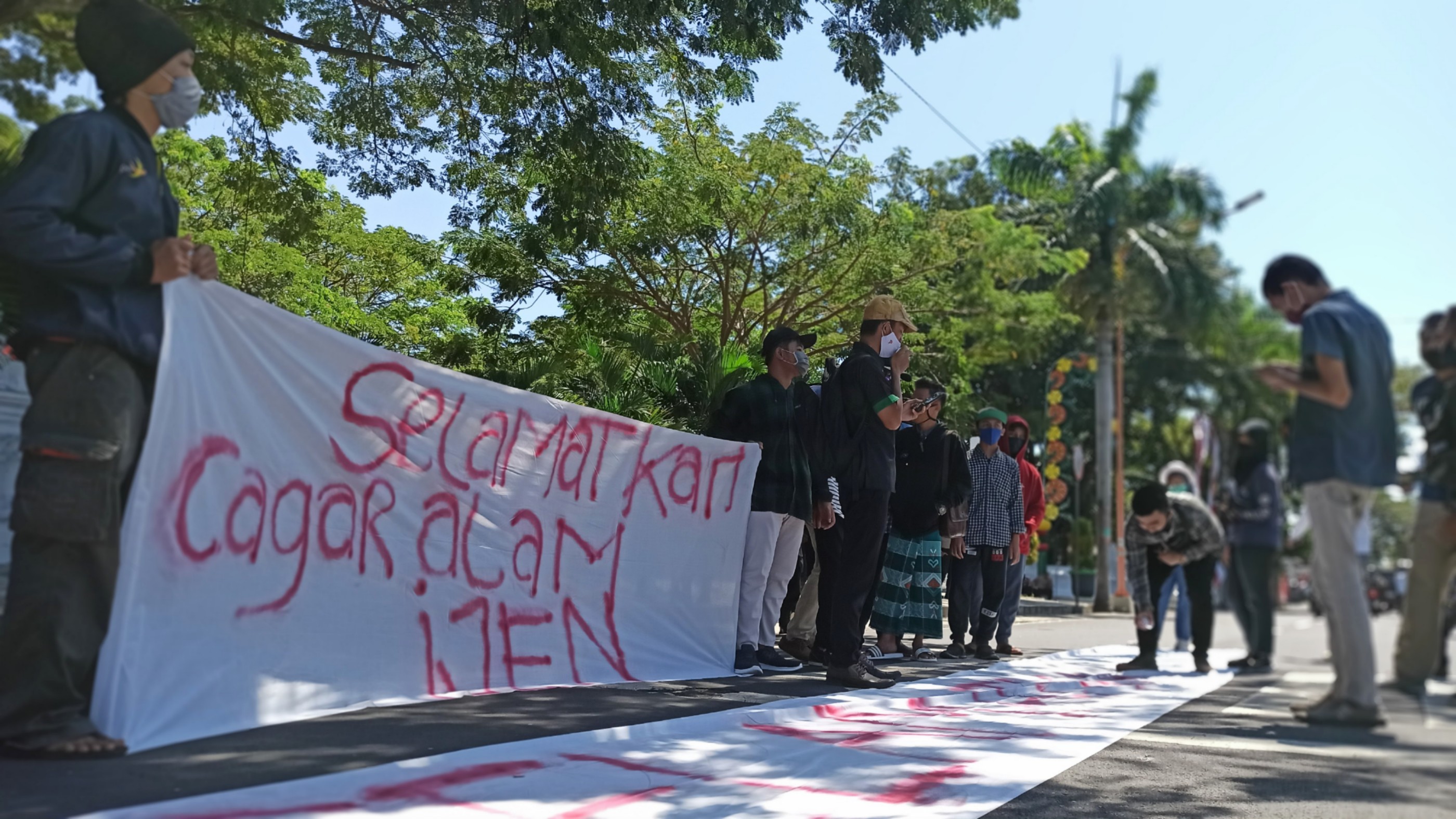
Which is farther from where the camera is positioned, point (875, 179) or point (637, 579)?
point (875, 179)

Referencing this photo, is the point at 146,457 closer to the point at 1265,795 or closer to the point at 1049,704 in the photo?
the point at 1265,795

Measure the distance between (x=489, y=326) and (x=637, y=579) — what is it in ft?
41.0

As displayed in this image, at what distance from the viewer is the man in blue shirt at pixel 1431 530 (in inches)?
46.8

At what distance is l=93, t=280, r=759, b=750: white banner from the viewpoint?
375 cm

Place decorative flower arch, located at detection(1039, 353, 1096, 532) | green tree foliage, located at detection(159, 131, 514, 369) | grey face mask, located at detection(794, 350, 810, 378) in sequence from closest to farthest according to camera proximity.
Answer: decorative flower arch, located at detection(1039, 353, 1096, 532) < grey face mask, located at detection(794, 350, 810, 378) < green tree foliage, located at detection(159, 131, 514, 369)

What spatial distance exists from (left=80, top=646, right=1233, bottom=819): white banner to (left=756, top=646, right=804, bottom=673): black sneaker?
48.0 inches

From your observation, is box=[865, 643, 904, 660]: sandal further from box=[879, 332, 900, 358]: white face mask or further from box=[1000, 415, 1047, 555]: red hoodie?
box=[879, 332, 900, 358]: white face mask

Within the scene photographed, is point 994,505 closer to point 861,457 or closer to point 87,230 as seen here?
point 861,457

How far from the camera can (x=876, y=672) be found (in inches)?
271

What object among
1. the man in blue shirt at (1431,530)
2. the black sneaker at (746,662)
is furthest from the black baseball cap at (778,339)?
the man in blue shirt at (1431,530)

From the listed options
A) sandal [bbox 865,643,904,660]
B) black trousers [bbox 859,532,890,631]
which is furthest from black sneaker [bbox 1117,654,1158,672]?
sandal [bbox 865,643,904,660]

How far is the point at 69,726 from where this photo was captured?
3.53 meters

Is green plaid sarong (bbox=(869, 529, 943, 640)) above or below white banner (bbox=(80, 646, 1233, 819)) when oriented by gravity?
above

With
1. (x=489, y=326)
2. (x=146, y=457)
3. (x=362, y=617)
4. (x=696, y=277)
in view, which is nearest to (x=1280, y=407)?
(x=146, y=457)
